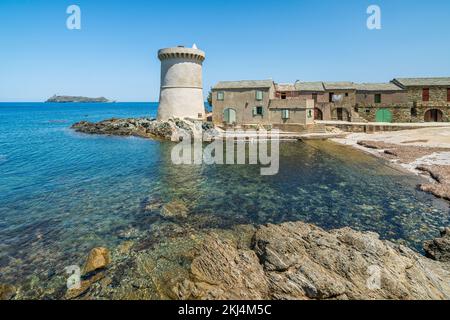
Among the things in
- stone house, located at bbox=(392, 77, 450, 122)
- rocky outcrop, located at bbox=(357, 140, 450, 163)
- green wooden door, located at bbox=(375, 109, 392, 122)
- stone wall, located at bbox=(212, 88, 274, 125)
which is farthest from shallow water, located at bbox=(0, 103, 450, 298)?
stone house, located at bbox=(392, 77, 450, 122)

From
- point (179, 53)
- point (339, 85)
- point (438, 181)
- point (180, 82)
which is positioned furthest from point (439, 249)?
point (339, 85)

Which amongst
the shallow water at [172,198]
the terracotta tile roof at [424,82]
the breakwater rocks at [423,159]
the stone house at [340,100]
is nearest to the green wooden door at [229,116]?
the stone house at [340,100]

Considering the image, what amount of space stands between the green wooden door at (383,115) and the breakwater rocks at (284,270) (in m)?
41.1

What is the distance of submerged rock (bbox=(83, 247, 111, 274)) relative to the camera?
28.1 ft

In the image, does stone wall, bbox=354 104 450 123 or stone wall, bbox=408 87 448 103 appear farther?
stone wall, bbox=354 104 450 123

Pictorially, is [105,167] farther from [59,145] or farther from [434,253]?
[434,253]

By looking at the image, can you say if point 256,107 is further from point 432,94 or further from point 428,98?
point 432,94

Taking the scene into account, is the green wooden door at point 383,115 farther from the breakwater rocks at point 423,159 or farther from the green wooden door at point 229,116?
the green wooden door at point 229,116

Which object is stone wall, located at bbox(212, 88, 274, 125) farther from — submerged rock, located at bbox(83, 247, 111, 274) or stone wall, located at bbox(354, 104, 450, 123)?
submerged rock, located at bbox(83, 247, 111, 274)

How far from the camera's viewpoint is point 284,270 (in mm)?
7574

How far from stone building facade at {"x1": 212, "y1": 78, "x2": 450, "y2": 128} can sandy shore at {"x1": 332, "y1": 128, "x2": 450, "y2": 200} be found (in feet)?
25.6

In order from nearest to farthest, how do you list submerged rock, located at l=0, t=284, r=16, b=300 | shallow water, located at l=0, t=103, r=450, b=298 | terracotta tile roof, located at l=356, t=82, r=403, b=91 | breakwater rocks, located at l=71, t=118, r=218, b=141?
submerged rock, located at l=0, t=284, r=16, b=300 → shallow water, located at l=0, t=103, r=450, b=298 → breakwater rocks, located at l=71, t=118, r=218, b=141 → terracotta tile roof, located at l=356, t=82, r=403, b=91

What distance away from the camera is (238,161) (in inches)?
993

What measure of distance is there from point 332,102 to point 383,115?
8346mm
